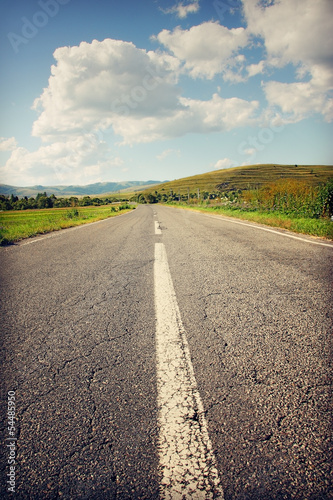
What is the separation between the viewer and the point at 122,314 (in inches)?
92.1

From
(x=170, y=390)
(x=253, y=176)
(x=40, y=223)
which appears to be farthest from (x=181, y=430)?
(x=253, y=176)

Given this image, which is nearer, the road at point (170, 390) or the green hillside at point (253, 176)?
the road at point (170, 390)

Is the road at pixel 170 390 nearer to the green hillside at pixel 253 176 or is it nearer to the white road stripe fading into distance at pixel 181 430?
the white road stripe fading into distance at pixel 181 430

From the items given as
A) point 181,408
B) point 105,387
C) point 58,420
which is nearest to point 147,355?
point 105,387

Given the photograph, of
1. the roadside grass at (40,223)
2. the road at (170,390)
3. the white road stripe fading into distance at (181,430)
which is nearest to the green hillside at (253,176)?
the roadside grass at (40,223)

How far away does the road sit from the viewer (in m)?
0.96

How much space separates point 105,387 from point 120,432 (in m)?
0.31

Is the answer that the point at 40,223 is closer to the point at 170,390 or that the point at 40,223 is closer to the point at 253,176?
the point at 170,390

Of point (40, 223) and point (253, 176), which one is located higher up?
point (253, 176)

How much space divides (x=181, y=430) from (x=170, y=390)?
241 mm

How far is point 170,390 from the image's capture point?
4.48 ft

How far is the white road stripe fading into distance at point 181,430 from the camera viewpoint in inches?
36.3

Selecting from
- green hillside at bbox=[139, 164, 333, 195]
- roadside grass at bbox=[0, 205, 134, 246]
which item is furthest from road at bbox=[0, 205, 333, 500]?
green hillside at bbox=[139, 164, 333, 195]

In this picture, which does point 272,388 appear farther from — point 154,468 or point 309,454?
point 154,468
